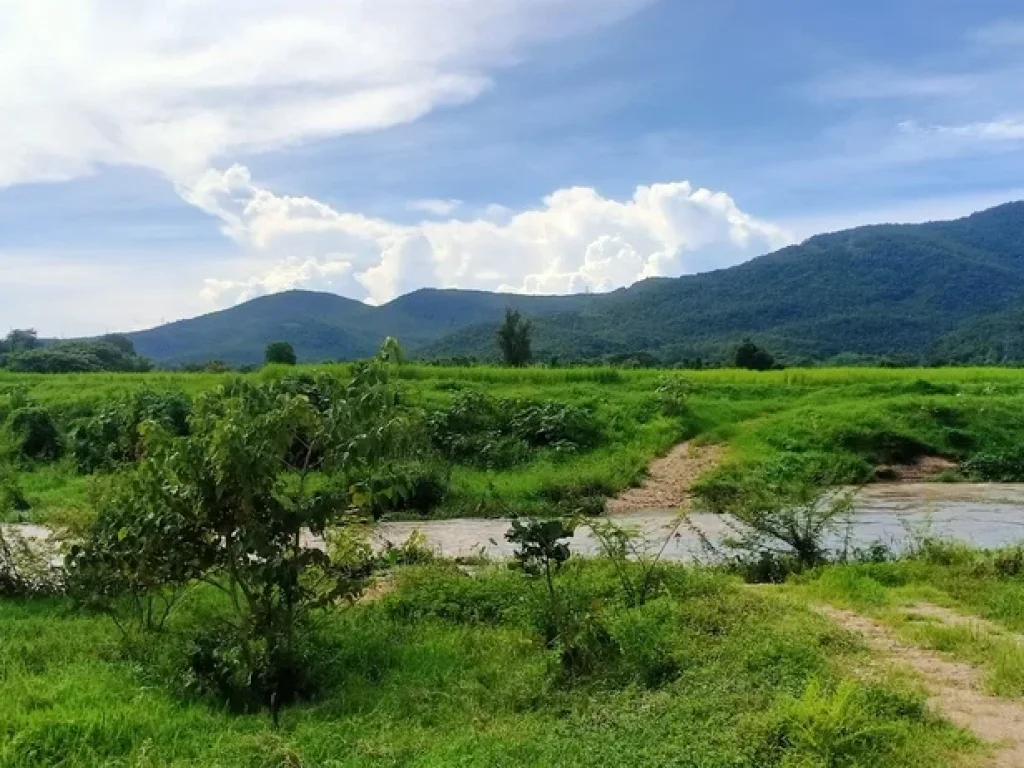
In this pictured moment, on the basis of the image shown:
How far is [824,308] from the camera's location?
118m

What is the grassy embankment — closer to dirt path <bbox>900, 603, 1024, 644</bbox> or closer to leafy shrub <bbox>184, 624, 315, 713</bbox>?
leafy shrub <bbox>184, 624, 315, 713</bbox>

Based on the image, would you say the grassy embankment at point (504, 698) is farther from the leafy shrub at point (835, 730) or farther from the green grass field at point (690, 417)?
the green grass field at point (690, 417)

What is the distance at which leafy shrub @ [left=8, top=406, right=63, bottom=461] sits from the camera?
23219 mm

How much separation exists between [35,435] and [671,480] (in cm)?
1598

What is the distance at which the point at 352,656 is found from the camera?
7332 millimetres

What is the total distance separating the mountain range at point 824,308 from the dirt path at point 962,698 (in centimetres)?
6483

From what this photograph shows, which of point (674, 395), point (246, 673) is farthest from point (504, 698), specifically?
point (674, 395)

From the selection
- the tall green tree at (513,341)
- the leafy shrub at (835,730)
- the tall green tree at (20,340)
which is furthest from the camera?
the tall green tree at (20,340)

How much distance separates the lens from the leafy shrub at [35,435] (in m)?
23.2

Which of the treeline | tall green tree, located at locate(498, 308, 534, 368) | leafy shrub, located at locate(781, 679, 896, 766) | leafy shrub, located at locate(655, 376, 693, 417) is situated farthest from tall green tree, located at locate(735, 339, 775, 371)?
leafy shrub, located at locate(781, 679, 896, 766)

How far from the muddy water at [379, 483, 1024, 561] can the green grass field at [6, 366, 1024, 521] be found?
1.20 m

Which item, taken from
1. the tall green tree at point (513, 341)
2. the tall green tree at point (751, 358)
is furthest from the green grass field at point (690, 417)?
the tall green tree at point (513, 341)

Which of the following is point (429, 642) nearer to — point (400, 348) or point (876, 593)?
point (400, 348)

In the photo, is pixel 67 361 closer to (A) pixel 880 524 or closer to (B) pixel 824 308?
(A) pixel 880 524
